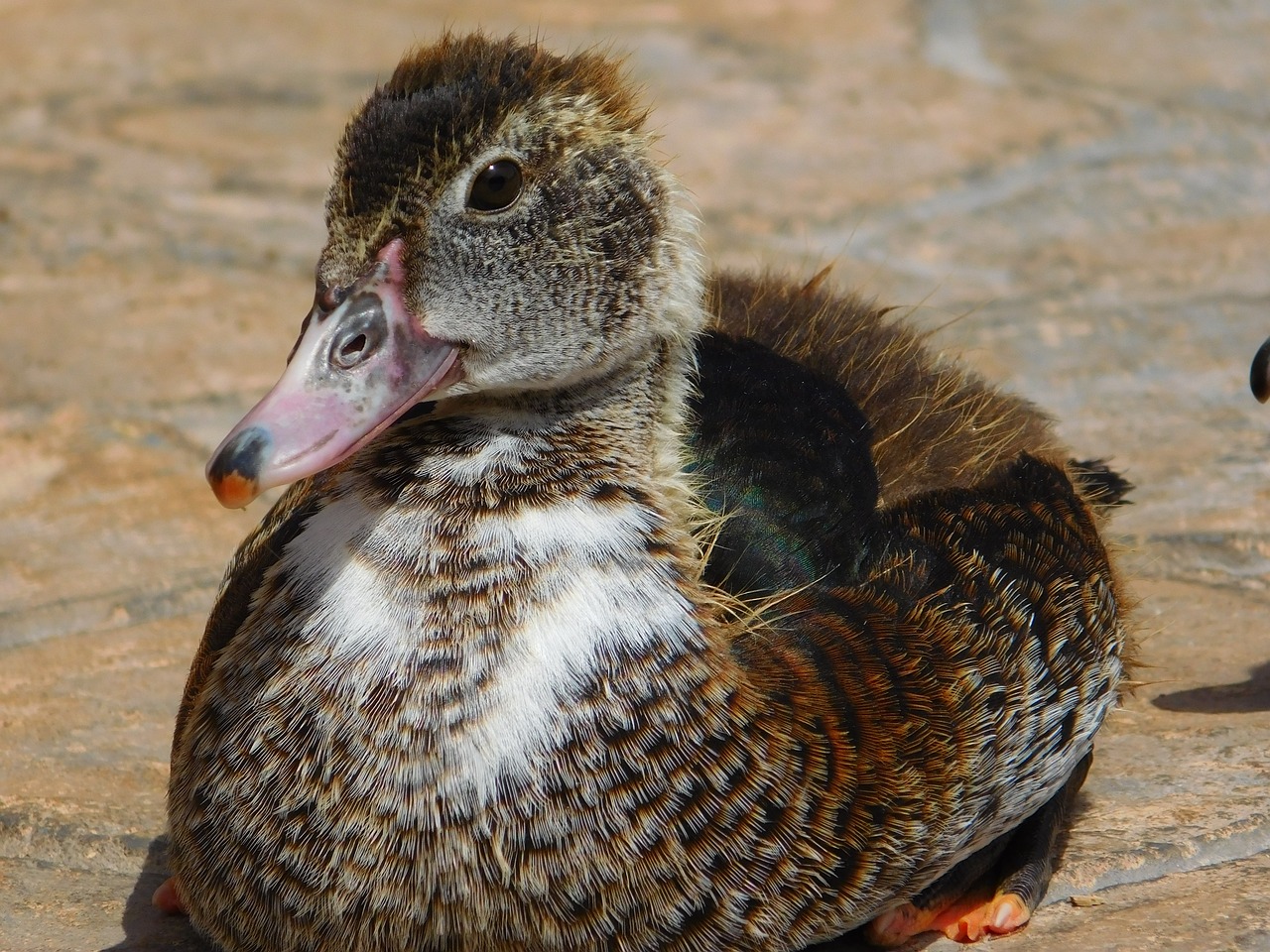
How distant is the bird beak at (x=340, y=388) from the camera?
103 inches

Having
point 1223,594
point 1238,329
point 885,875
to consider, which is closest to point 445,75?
point 885,875

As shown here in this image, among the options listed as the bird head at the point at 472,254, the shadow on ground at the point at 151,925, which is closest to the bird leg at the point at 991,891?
the bird head at the point at 472,254

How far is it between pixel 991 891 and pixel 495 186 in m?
1.61

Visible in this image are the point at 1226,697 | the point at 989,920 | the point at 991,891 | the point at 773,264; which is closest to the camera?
the point at 989,920

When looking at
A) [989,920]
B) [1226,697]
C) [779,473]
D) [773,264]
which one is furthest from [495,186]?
[773,264]

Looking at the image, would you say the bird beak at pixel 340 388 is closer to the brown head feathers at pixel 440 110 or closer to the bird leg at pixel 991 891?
the brown head feathers at pixel 440 110

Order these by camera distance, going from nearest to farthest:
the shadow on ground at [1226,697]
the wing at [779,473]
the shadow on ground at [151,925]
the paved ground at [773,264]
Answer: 1. the wing at [779,473]
2. the shadow on ground at [151,925]
3. the paved ground at [773,264]
4. the shadow on ground at [1226,697]

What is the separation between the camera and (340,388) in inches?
108

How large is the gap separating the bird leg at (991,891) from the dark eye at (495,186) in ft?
4.79

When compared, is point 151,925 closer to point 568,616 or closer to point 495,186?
point 568,616

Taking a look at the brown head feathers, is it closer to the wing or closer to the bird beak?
the bird beak

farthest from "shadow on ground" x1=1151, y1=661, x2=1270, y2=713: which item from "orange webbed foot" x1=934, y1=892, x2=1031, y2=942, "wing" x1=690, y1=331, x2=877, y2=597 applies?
"wing" x1=690, y1=331, x2=877, y2=597

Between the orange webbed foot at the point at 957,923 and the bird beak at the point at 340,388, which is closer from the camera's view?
the bird beak at the point at 340,388

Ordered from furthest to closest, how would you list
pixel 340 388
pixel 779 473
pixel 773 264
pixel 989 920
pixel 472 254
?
pixel 773 264
pixel 989 920
pixel 779 473
pixel 472 254
pixel 340 388
